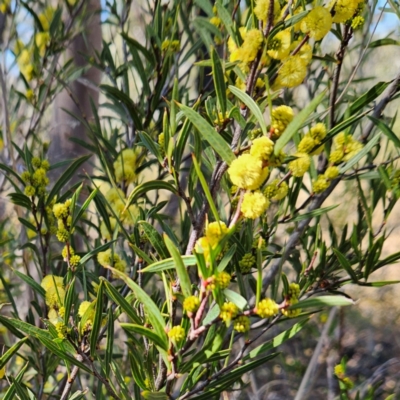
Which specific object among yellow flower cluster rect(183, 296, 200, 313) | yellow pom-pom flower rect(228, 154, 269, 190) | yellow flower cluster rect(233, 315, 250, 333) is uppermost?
yellow pom-pom flower rect(228, 154, 269, 190)

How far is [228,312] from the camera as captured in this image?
35cm

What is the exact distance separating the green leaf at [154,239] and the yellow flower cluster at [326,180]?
195 mm

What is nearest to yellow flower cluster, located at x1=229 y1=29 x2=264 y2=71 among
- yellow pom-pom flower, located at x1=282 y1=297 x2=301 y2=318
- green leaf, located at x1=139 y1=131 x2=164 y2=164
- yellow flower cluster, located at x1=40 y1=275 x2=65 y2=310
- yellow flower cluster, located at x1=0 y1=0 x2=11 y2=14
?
green leaf, located at x1=139 y1=131 x2=164 y2=164

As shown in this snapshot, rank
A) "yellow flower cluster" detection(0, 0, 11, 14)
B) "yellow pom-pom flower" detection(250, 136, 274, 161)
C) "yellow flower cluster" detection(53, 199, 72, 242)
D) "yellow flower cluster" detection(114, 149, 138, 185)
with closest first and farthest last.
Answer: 1. "yellow pom-pom flower" detection(250, 136, 274, 161)
2. "yellow flower cluster" detection(53, 199, 72, 242)
3. "yellow flower cluster" detection(114, 149, 138, 185)
4. "yellow flower cluster" detection(0, 0, 11, 14)

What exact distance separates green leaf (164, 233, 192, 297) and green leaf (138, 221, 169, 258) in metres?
0.10

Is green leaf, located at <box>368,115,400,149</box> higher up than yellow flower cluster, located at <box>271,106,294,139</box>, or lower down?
lower down

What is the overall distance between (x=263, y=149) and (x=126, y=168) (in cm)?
40

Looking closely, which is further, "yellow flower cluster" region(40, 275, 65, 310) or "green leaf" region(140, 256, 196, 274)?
"yellow flower cluster" region(40, 275, 65, 310)

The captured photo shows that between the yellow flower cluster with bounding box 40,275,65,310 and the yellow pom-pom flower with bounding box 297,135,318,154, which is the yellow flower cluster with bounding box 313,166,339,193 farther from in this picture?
the yellow flower cluster with bounding box 40,275,65,310

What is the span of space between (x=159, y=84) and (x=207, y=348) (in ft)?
1.62

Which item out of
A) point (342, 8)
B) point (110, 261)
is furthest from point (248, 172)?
point (110, 261)

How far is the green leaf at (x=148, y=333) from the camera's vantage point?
0.35 meters

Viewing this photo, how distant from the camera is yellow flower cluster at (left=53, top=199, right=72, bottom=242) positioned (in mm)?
537

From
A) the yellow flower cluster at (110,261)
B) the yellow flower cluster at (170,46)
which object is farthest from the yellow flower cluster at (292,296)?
the yellow flower cluster at (170,46)
